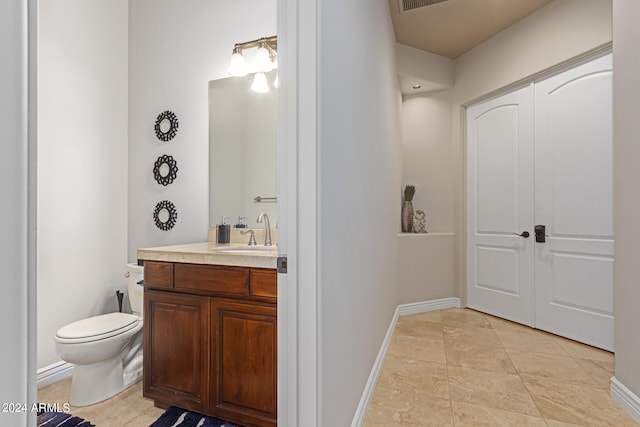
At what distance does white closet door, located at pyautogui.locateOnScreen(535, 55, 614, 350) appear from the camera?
8.59ft

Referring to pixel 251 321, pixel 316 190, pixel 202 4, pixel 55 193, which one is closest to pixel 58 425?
pixel 251 321

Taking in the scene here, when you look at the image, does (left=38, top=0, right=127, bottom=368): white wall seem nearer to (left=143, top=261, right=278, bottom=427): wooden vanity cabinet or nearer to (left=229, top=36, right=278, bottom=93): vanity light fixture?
(left=143, top=261, right=278, bottom=427): wooden vanity cabinet

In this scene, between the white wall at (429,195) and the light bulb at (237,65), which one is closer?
the light bulb at (237,65)

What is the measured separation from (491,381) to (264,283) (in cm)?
157

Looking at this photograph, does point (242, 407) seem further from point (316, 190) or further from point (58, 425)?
point (316, 190)

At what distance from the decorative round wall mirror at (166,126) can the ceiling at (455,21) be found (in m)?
2.04

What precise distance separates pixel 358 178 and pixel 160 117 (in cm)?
192

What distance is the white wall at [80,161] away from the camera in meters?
2.27

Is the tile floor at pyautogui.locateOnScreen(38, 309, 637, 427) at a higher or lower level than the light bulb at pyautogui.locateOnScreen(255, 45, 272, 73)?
lower

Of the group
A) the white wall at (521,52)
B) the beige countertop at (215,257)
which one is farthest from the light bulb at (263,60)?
the white wall at (521,52)

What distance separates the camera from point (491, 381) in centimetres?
211

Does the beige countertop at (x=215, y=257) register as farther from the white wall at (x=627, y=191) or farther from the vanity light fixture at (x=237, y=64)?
the white wall at (x=627, y=191)

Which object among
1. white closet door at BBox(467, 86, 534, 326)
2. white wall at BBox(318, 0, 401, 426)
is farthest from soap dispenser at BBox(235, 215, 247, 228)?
white closet door at BBox(467, 86, 534, 326)

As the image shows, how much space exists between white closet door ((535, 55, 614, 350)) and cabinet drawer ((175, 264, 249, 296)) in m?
2.69
